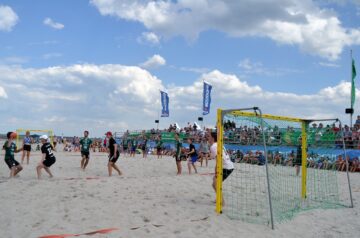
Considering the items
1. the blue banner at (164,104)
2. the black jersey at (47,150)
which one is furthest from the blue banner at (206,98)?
the black jersey at (47,150)

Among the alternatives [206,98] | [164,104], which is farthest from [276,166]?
[164,104]

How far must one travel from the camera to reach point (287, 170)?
38.8 feet

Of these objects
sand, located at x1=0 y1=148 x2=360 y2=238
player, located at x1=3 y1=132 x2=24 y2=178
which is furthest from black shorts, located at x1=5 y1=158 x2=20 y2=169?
sand, located at x1=0 y1=148 x2=360 y2=238

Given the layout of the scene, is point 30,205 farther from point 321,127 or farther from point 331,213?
point 321,127

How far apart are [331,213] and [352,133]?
346 inches

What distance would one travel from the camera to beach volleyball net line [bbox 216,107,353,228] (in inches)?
277

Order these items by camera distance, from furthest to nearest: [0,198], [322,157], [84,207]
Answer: [322,157], [0,198], [84,207]

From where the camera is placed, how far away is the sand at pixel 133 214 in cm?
568

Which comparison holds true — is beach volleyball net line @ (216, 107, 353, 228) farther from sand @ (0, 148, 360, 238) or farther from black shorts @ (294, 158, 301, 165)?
sand @ (0, 148, 360, 238)

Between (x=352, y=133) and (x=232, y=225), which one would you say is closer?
(x=232, y=225)

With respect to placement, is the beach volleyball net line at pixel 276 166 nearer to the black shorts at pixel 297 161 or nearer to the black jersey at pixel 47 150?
the black shorts at pixel 297 161

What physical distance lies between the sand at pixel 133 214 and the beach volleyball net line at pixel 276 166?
44 centimetres

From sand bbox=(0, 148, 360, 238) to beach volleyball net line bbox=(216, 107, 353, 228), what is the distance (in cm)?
44

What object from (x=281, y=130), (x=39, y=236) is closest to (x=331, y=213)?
(x=281, y=130)
